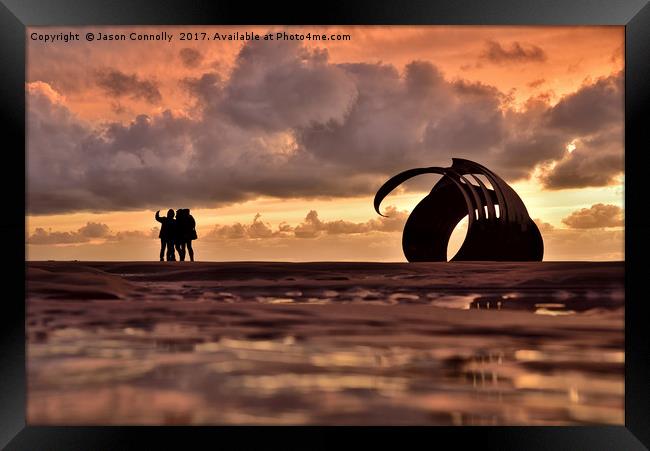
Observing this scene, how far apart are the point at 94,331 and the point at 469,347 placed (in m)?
3.24

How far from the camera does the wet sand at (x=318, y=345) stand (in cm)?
502

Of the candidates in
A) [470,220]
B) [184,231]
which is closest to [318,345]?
[184,231]

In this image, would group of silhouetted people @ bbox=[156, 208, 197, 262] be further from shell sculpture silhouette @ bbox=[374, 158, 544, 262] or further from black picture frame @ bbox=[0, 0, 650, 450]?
shell sculpture silhouette @ bbox=[374, 158, 544, 262]

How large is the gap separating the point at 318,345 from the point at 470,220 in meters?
5.15

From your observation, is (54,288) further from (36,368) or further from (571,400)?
(571,400)

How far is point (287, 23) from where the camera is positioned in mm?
5129

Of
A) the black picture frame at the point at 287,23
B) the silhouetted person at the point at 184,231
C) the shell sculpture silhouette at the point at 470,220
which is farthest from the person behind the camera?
the shell sculpture silhouette at the point at 470,220

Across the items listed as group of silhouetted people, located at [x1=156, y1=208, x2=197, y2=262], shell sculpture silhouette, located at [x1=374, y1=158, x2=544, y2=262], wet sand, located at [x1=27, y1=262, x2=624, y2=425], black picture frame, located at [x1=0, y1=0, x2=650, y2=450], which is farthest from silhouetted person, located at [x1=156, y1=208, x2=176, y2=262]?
shell sculpture silhouette, located at [x1=374, y1=158, x2=544, y2=262]

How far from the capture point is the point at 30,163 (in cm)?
561

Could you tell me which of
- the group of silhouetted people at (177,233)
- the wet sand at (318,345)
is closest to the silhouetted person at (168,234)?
the group of silhouetted people at (177,233)

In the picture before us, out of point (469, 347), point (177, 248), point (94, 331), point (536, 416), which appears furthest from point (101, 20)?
point (536, 416)

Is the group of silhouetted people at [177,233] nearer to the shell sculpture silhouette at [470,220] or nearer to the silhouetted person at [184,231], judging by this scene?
the silhouetted person at [184,231]

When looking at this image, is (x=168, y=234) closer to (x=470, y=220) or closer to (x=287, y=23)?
(x=287, y=23)

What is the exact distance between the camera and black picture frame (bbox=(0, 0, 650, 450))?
4.97 meters
